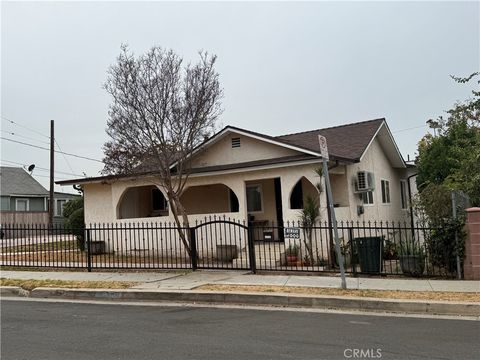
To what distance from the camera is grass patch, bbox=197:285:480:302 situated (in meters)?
8.64

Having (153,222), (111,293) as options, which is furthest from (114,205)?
(111,293)

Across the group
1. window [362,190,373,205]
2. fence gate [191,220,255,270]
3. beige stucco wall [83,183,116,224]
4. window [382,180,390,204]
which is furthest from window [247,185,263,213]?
window [382,180,390,204]

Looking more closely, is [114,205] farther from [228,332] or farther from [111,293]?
[228,332]

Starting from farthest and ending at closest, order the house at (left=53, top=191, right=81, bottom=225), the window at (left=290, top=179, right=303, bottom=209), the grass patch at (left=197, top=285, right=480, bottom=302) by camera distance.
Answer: the house at (left=53, top=191, right=81, bottom=225) → the window at (left=290, top=179, right=303, bottom=209) → the grass patch at (left=197, top=285, right=480, bottom=302)

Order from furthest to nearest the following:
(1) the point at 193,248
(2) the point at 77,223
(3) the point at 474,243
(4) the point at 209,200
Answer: (2) the point at 77,223 → (4) the point at 209,200 → (1) the point at 193,248 → (3) the point at 474,243

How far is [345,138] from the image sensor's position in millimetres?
18500

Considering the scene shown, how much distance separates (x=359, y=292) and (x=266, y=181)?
8.83 m

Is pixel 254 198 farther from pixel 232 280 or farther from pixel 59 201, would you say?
pixel 59 201

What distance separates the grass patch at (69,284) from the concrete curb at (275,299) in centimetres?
34

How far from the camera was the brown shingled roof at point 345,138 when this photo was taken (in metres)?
16.4

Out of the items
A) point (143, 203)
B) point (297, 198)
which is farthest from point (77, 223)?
point (297, 198)

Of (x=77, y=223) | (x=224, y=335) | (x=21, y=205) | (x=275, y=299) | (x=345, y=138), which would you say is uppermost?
(x=345, y=138)

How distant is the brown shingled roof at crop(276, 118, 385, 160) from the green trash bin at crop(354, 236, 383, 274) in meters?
4.33

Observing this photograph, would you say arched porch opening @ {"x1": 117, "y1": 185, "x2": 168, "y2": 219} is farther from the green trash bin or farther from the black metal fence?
the green trash bin
